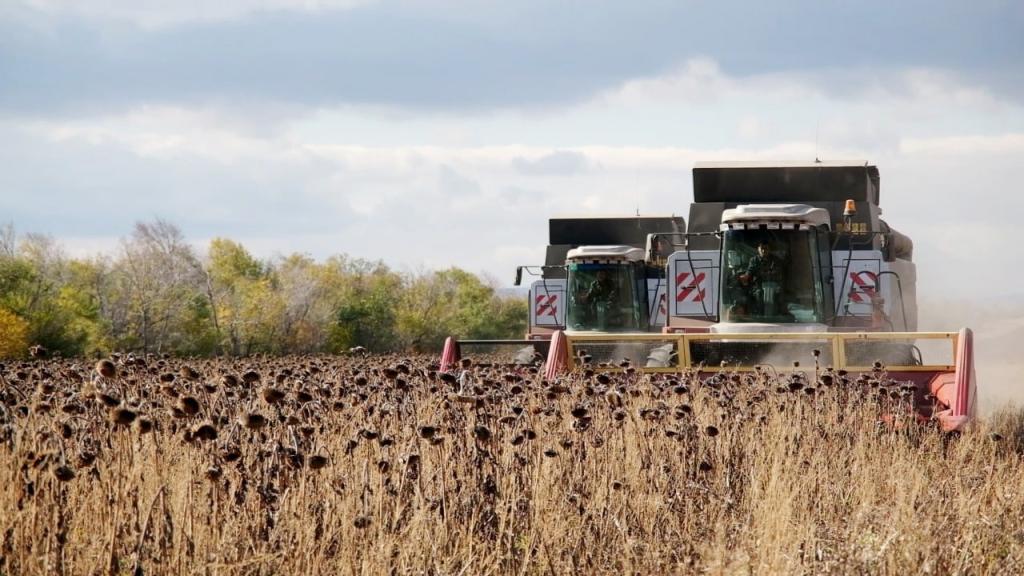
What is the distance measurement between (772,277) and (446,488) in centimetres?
870

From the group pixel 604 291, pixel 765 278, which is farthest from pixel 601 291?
pixel 765 278

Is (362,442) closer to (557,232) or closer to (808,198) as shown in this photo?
(808,198)

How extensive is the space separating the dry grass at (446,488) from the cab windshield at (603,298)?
12.0 m

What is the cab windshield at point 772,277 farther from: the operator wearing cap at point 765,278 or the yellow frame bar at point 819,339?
the yellow frame bar at point 819,339

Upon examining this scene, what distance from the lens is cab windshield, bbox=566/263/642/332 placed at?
21.4 metres

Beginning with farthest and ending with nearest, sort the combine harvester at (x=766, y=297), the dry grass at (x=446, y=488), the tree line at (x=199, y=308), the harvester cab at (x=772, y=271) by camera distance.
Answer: the tree line at (x=199, y=308) < the harvester cab at (x=772, y=271) < the combine harvester at (x=766, y=297) < the dry grass at (x=446, y=488)

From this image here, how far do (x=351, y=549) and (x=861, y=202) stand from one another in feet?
43.9

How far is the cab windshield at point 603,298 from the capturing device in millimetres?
21359

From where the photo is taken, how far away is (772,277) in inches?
577

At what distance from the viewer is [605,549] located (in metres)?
6.50

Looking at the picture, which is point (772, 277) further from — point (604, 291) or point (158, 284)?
point (158, 284)

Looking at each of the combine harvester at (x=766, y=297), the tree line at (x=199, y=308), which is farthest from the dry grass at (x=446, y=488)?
the tree line at (x=199, y=308)

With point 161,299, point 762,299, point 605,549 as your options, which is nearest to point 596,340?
point 762,299

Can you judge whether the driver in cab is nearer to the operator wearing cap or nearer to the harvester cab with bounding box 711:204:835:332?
the harvester cab with bounding box 711:204:835:332
